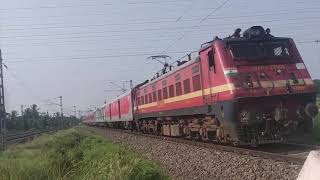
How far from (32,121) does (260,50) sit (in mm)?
88757

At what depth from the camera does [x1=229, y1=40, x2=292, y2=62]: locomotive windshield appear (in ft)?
49.5

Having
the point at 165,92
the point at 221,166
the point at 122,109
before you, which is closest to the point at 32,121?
the point at 122,109

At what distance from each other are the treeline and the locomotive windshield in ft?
238

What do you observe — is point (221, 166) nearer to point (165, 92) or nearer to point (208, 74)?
point (208, 74)

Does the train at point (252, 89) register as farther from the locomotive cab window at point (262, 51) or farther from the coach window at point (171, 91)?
the coach window at point (171, 91)

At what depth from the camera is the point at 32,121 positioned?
99.2 metres

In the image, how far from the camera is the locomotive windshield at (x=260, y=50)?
15078 millimetres

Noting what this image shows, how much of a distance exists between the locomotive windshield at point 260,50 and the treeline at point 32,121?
72.6 m

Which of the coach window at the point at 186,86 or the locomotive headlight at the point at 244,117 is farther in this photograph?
the coach window at the point at 186,86

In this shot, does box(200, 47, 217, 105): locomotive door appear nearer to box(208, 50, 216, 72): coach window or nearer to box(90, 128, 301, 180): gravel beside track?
box(208, 50, 216, 72): coach window

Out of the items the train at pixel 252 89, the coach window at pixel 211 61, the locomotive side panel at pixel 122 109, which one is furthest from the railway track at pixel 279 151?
the locomotive side panel at pixel 122 109

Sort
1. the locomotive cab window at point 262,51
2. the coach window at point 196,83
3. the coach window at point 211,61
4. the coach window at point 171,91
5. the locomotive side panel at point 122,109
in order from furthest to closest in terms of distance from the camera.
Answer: the locomotive side panel at point 122,109 < the coach window at point 171,91 < the coach window at point 196,83 < the coach window at point 211,61 < the locomotive cab window at point 262,51

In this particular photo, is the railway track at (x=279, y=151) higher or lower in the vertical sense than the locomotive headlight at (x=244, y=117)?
lower

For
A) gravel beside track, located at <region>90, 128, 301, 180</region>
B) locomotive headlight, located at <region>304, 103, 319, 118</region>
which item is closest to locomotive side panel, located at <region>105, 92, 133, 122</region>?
gravel beside track, located at <region>90, 128, 301, 180</region>
